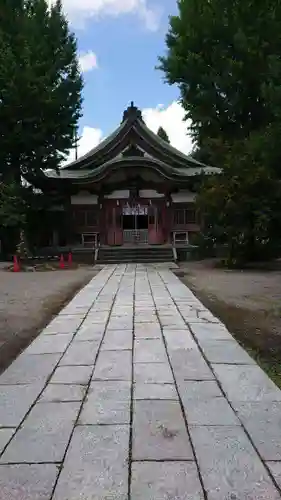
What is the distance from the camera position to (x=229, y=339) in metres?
5.17

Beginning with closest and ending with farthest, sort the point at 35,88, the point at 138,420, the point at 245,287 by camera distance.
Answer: the point at 138,420, the point at 245,287, the point at 35,88

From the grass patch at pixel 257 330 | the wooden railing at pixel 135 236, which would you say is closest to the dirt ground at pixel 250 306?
the grass patch at pixel 257 330

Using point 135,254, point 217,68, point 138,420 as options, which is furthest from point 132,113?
point 138,420

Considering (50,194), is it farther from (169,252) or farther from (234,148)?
(234,148)

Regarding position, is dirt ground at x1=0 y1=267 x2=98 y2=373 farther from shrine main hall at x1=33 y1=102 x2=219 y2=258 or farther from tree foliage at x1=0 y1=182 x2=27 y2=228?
shrine main hall at x1=33 y1=102 x2=219 y2=258

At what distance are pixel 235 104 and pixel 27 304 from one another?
16367 mm

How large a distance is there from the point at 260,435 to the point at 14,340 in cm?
352

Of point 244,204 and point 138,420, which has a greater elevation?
point 244,204

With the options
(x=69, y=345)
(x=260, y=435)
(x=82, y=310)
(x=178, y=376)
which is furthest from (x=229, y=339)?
(x=82, y=310)

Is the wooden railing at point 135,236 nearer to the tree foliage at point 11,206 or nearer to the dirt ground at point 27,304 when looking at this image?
the tree foliage at point 11,206

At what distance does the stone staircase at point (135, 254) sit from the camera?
18688 mm

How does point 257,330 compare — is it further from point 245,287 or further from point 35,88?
point 35,88

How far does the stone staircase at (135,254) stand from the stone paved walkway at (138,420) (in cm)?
1312

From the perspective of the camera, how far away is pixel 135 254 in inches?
757
